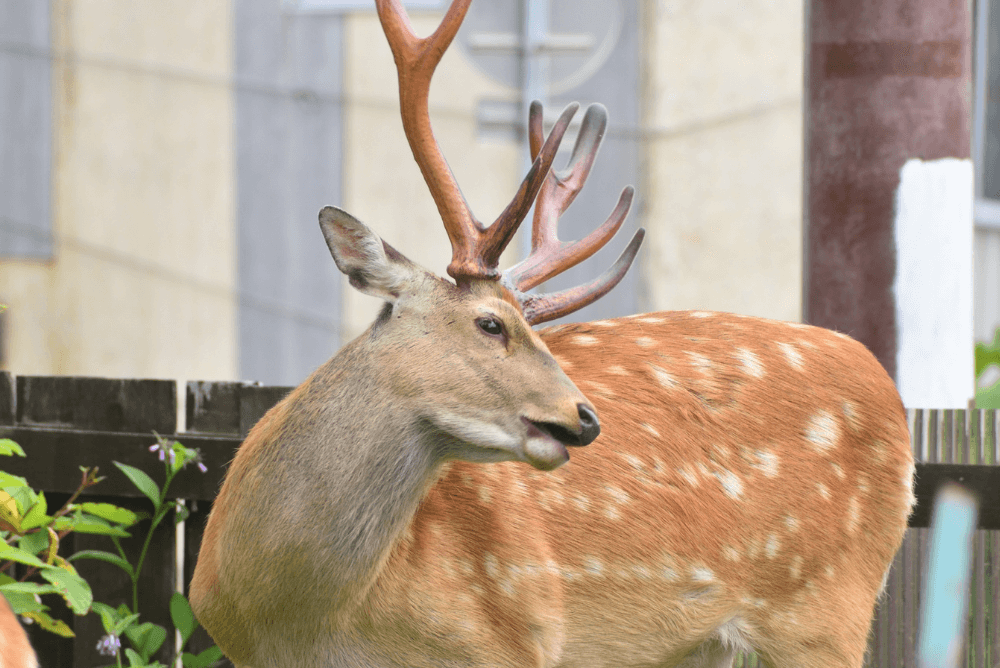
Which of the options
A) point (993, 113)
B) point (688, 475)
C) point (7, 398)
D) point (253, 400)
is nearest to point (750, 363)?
point (688, 475)

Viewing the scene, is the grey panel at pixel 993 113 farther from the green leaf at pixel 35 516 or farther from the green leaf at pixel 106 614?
the green leaf at pixel 35 516

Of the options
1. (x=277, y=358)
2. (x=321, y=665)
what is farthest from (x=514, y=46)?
(x=277, y=358)

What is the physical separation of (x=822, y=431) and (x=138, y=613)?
210cm

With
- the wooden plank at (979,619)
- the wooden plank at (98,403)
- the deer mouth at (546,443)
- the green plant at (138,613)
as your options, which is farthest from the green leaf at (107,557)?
the wooden plank at (979,619)

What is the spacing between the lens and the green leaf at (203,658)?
11.7 ft

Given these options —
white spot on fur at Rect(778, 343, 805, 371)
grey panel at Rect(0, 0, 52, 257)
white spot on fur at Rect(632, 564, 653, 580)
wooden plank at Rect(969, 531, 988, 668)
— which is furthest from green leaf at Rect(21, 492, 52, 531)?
grey panel at Rect(0, 0, 52, 257)

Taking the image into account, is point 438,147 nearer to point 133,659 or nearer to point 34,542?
point 34,542

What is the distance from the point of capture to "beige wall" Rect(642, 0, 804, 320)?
9.91 metres

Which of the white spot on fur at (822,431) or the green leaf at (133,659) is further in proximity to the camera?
the green leaf at (133,659)

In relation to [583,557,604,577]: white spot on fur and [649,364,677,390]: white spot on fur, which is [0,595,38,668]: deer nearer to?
[583,557,604,577]: white spot on fur

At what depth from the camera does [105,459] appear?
145 inches

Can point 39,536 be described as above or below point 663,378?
below

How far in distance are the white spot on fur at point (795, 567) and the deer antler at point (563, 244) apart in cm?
84

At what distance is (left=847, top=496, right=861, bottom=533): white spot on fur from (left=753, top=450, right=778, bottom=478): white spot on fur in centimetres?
25
